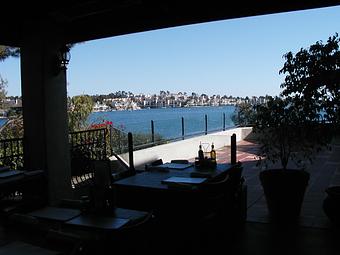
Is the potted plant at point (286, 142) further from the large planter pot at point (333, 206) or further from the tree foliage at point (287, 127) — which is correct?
the large planter pot at point (333, 206)

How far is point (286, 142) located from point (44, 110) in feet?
10.1

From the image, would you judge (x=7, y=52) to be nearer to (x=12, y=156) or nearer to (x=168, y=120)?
(x=12, y=156)

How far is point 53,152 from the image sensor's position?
4957 millimetres

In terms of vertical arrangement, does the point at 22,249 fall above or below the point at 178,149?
above

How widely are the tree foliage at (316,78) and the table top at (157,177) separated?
1.25 metres

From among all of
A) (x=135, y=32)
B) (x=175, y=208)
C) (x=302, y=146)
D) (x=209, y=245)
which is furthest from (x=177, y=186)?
(x=135, y=32)

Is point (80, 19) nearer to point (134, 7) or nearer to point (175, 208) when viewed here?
point (134, 7)

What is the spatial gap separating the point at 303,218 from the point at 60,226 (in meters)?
3.41

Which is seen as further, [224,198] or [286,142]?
[286,142]

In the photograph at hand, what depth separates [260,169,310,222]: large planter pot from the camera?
432 centimetres

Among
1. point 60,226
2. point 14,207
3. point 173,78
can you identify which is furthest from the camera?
point 173,78

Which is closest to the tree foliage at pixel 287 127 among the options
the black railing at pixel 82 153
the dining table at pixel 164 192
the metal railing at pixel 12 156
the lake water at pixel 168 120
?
the dining table at pixel 164 192

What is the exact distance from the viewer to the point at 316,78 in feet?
13.6

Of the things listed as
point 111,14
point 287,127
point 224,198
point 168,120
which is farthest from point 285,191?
point 168,120
